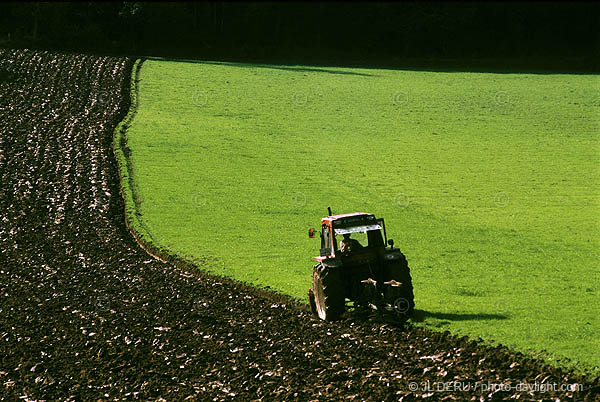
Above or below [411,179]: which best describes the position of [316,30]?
above

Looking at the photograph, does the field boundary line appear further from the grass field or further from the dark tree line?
the dark tree line

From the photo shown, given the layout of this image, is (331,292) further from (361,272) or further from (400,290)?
(400,290)

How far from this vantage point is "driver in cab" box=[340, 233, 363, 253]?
63.1 feet

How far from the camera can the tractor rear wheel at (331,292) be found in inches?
734

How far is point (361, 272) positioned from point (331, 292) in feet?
3.15

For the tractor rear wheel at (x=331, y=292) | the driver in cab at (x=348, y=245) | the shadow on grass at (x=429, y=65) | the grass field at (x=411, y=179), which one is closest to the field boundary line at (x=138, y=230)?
the grass field at (x=411, y=179)

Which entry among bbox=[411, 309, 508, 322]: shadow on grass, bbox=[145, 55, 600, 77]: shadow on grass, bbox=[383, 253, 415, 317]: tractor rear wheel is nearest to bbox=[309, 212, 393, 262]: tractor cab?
bbox=[383, 253, 415, 317]: tractor rear wheel

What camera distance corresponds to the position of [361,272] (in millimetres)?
19172

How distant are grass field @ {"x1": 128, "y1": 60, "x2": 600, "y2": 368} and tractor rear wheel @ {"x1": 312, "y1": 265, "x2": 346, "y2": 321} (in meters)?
2.31

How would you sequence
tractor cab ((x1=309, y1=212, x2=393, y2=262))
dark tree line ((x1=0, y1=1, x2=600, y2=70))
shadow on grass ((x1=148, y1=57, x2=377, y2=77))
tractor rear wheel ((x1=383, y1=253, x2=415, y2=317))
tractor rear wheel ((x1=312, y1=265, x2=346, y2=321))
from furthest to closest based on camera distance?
dark tree line ((x1=0, y1=1, x2=600, y2=70))
shadow on grass ((x1=148, y1=57, x2=377, y2=77))
tractor cab ((x1=309, y1=212, x2=393, y2=262))
tractor rear wheel ((x1=312, y1=265, x2=346, y2=321))
tractor rear wheel ((x1=383, y1=253, x2=415, y2=317))

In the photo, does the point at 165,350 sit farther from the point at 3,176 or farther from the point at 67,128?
the point at 67,128

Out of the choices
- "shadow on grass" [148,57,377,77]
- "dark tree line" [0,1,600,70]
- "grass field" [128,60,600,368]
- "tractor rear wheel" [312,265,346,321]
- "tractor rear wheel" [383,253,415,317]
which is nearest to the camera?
"tractor rear wheel" [383,253,415,317]

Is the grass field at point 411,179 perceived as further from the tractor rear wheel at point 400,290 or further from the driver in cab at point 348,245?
the driver in cab at point 348,245

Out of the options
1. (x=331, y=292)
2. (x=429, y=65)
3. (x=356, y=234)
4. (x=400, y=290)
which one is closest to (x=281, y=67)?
(x=429, y=65)
